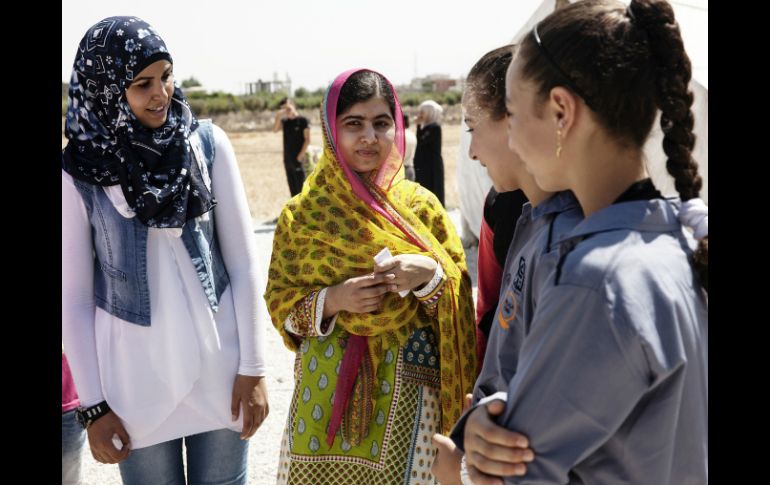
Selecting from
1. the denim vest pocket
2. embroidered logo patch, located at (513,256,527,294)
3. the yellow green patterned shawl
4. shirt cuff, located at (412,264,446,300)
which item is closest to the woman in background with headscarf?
the yellow green patterned shawl

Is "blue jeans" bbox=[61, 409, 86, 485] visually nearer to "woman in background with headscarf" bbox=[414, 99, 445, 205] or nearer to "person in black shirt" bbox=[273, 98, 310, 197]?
"woman in background with headscarf" bbox=[414, 99, 445, 205]

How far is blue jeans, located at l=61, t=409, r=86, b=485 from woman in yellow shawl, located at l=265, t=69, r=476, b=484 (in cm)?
94

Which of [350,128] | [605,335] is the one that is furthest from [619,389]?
[350,128]

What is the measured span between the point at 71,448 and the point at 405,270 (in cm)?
159

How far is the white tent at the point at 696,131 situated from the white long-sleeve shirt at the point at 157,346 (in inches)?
113

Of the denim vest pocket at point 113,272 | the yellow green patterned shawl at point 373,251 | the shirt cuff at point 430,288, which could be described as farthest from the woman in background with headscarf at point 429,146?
the denim vest pocket at point 113,272

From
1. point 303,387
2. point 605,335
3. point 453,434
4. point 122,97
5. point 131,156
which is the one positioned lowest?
point 303,387

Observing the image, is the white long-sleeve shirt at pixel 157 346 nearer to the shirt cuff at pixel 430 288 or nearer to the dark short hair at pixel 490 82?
the shirt cuff at pixel 430 288

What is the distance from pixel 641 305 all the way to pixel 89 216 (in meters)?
1.60

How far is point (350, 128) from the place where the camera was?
246cm

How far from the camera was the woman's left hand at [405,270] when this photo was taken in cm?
224

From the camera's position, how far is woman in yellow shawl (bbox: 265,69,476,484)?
7.52ft

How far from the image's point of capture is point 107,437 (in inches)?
84.5
